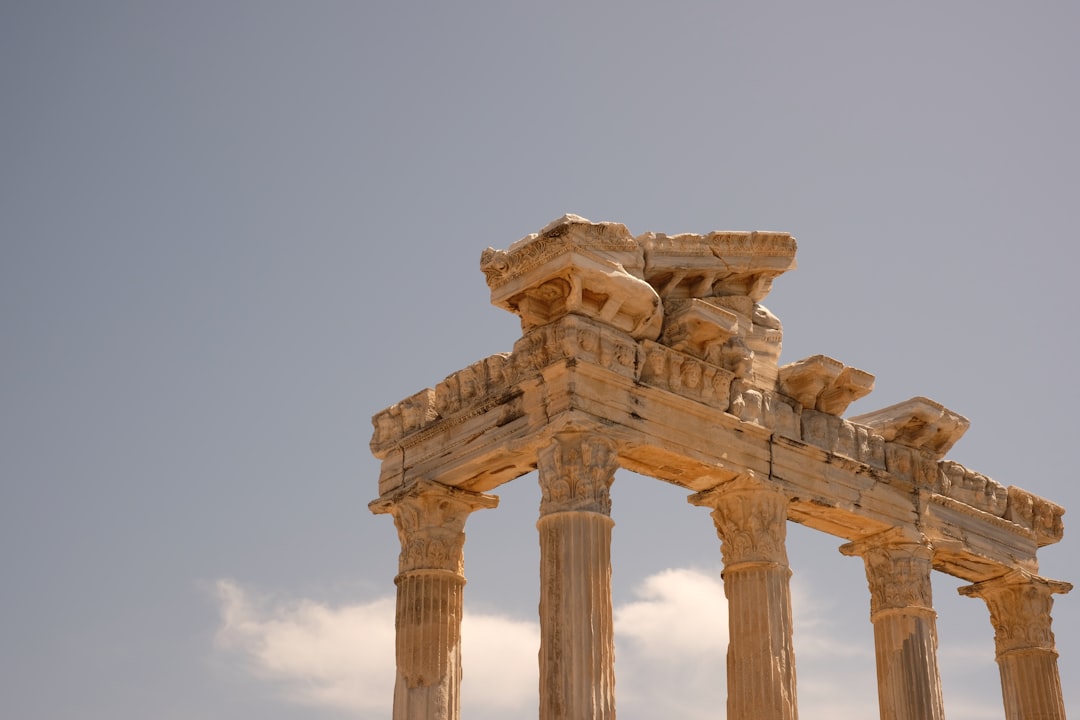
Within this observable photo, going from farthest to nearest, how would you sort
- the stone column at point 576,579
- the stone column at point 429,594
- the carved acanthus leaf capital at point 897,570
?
the carved acanthus leaf capital at point 897,570
the stone column at point 429,594
the stone column at point 576,579

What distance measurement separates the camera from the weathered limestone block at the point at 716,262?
25.0 metres

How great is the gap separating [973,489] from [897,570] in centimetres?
280

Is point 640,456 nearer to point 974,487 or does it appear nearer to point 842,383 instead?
point 842,383

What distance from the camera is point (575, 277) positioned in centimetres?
2306

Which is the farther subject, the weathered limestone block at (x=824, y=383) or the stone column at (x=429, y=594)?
the weathered limestone block at (x=824, y=383)

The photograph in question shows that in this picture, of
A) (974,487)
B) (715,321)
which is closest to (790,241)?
(715,321)

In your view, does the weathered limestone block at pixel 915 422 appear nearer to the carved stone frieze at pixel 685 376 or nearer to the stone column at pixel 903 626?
the stone column at pixel 903 626

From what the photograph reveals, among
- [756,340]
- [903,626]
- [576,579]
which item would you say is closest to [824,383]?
[756,340]

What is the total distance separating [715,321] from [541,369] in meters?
3.02

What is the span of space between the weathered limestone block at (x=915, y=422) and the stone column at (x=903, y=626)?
5.65 ft

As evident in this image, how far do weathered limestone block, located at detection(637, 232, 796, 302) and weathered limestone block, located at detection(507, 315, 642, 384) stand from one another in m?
1.68

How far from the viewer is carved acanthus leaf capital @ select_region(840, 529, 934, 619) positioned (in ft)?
88.6

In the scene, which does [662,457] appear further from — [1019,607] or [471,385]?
[1019,607]

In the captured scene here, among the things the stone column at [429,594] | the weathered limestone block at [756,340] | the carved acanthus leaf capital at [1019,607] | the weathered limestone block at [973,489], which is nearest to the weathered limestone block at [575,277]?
the weathered limestone block at [756,340]
